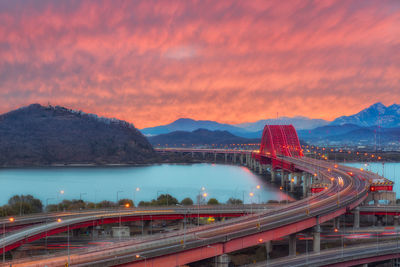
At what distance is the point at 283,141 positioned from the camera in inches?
4377

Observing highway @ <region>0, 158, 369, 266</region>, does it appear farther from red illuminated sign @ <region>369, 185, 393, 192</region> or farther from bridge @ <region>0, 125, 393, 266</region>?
red illuminated sign @ <region>369, 185, 393, 192</region>

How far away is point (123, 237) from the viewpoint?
110ft

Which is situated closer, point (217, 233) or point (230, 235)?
point (230, 235)

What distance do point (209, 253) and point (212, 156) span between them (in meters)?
163

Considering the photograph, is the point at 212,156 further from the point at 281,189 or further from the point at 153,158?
the point at 281,189

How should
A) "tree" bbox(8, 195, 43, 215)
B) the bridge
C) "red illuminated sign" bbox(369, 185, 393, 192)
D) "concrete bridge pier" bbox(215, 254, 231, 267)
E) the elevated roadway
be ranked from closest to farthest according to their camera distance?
the bridge
"concrete bridge pier" bbox(215, 254, 231, 267)
the elevated roadway
"tree" bbox(8, 195, 43, 215)
"red illuminated sign" bbox(369, 185, 393, 192)

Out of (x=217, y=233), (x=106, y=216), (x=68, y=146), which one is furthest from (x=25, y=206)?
(x=68, y=146)

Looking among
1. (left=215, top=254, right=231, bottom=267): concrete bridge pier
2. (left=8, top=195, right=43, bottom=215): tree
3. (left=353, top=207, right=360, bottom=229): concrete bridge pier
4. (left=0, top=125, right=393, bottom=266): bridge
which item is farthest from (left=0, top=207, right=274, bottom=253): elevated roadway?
(left=215, top=254, right=231, bottom=267): concrete bridge pier

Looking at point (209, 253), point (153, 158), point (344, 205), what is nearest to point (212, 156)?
point (153, 158)

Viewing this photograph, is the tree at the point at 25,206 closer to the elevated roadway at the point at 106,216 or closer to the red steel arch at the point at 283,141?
the elevated roadway at the point at 106,216

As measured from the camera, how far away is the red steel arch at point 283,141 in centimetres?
10887

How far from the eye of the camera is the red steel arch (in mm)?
108869

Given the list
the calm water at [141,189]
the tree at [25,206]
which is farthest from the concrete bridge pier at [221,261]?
the calm water at [141,189]

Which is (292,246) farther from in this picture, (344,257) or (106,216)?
(106,216)
